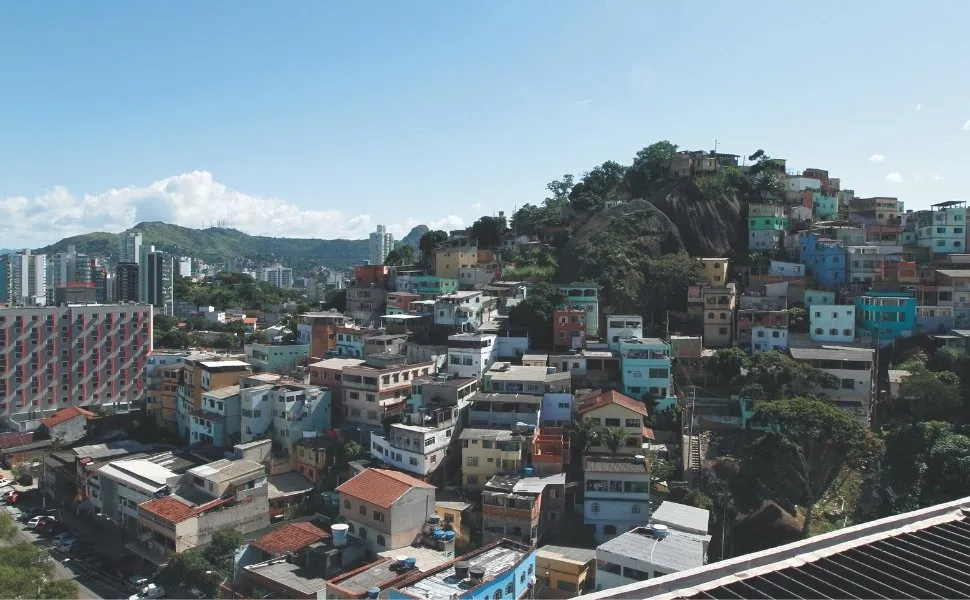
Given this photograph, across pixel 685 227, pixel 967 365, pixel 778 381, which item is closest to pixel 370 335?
pixel 778 381

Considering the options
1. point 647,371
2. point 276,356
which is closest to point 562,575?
point 647,371

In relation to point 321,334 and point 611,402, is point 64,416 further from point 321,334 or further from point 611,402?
point 611,402

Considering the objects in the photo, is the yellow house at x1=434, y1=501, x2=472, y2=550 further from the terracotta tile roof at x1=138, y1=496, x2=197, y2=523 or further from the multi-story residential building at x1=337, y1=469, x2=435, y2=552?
the terracotta tile roof at x1=138, y1=496, x2=197, y2=523

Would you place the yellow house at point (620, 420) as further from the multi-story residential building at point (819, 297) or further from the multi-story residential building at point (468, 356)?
the multi-story residential building at point (819, 297)

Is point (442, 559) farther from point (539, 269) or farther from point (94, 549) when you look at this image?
point (539, 269)

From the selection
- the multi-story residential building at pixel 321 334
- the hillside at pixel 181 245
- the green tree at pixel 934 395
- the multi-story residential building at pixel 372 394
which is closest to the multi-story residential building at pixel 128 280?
the multi-story residential building at pixel 321 334

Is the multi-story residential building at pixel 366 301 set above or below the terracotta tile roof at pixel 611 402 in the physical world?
above

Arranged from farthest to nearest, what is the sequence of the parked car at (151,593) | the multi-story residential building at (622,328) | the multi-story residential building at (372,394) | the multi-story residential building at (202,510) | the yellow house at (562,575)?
the multi-story residential building at (622,328) → the multi-story residential building at (372,394) → the multi-story residential building at (202,510) → the parked car at (151,593) → the yellow house at (562,575)
